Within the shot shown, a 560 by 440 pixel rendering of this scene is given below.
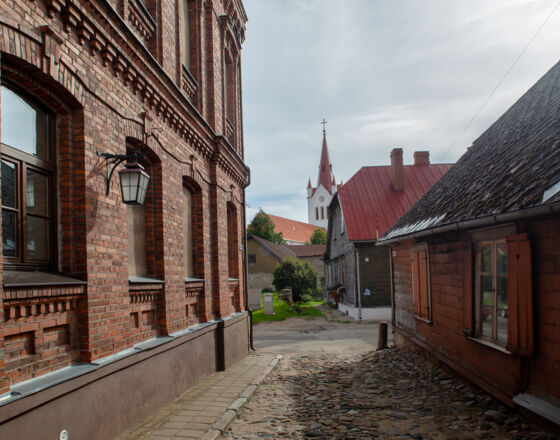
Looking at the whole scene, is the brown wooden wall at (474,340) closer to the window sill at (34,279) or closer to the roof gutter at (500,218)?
the roof gutter at (500,218)

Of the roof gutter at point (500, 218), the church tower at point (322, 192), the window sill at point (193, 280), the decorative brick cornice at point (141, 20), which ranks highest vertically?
the church tower at point (322, 192)

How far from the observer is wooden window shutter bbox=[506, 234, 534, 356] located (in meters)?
5.34

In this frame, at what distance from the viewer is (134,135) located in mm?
6098

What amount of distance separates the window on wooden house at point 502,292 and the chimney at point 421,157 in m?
21.1

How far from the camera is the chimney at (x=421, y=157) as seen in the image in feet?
88.8

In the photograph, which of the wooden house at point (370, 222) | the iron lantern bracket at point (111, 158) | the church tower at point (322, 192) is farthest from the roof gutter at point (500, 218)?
the church tower at point (322, 192)

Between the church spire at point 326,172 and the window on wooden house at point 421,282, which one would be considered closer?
the window on wooden house at point 421,282

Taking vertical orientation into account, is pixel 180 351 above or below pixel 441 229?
below

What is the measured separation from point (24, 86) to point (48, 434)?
3058 millimetres

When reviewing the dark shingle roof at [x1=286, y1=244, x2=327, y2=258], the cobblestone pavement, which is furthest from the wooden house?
the dark shingle roof at [x1=286, y1=244, x2=327, y2=258]

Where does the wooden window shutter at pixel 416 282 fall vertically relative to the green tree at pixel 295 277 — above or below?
above

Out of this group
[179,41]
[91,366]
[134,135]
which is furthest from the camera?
[179,41]

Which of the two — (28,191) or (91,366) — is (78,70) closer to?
(28,191)

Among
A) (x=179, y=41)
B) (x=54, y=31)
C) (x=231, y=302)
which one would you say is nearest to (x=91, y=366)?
(x=54, y=31)
